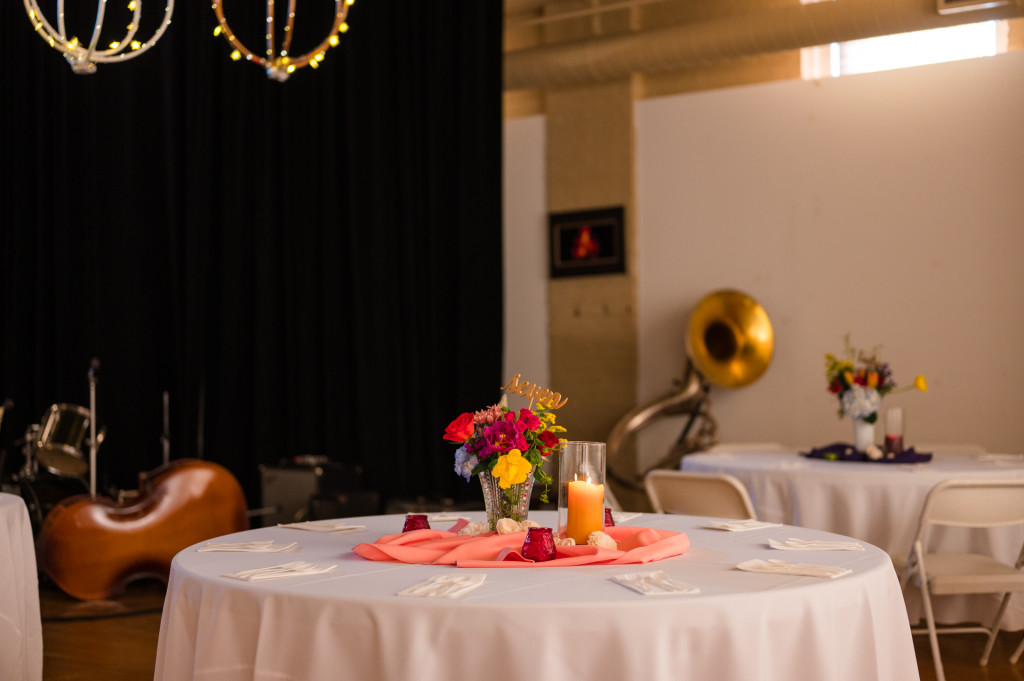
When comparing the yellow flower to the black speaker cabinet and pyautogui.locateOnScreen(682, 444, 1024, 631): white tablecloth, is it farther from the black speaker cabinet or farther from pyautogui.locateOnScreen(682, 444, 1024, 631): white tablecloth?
the black speaker cabinet

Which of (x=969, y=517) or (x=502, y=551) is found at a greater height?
(x=502, y=551)

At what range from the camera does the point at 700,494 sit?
3.35 meters

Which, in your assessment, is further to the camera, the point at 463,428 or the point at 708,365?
the point at 708,365

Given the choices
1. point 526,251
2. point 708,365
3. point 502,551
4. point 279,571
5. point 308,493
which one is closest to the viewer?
point 279,571

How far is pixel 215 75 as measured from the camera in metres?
6.98

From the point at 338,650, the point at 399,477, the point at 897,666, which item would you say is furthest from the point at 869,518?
the point at 399,477

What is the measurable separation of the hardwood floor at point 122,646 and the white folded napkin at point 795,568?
79.8 inches

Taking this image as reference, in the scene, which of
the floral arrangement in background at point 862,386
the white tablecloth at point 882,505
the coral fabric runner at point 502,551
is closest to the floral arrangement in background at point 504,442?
the coral fabric runner at point 502,551

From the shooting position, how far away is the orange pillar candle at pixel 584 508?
6.28 feet

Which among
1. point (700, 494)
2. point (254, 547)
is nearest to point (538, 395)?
point (254, 547)

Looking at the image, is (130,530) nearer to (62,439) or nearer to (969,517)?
(62,439)

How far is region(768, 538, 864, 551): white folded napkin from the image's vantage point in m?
1.94

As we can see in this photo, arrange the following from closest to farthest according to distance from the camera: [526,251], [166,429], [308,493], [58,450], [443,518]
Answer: [443,518] < [58,450] < [308,493] < [166,429] < [526,251]

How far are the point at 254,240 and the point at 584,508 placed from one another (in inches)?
215
